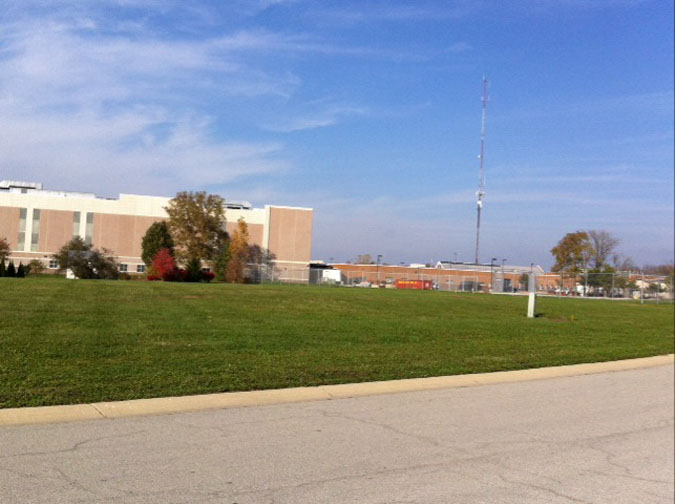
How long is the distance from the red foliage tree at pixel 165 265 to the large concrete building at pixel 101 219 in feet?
28.5

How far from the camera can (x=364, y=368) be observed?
11352 millimetres

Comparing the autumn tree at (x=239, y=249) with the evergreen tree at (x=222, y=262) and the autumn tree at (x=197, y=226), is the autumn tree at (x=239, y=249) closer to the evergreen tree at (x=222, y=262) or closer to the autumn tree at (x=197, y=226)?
the evergreen tree at (x=222, y=262)

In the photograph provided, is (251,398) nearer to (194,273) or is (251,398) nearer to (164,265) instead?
(164,265)

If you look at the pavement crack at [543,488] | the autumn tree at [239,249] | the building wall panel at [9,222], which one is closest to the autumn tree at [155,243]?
the autumn tree at [239,249]

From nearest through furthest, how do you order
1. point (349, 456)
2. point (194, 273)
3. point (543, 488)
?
point (543, 488) → point (349, 456) → point (194, 273)

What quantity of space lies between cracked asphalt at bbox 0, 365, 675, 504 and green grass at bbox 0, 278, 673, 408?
1.48 meters

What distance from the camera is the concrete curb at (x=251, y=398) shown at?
7363 millimetres

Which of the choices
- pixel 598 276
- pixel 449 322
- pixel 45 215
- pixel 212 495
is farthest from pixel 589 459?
pixel 598 276

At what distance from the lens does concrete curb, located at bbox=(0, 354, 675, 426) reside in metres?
7.36

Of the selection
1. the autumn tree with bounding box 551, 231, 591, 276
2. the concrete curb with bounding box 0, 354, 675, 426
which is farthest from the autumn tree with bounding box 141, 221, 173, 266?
the autumn tree with bounding box 551, 231, 591, 276

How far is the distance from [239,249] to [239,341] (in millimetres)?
4556

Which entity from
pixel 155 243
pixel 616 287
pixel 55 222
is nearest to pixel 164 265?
pixel 155 243

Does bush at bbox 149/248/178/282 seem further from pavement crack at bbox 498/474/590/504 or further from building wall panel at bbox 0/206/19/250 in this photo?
pavement crack at bbox 498/474/590/504

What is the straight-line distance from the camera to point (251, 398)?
8875 millimetres
